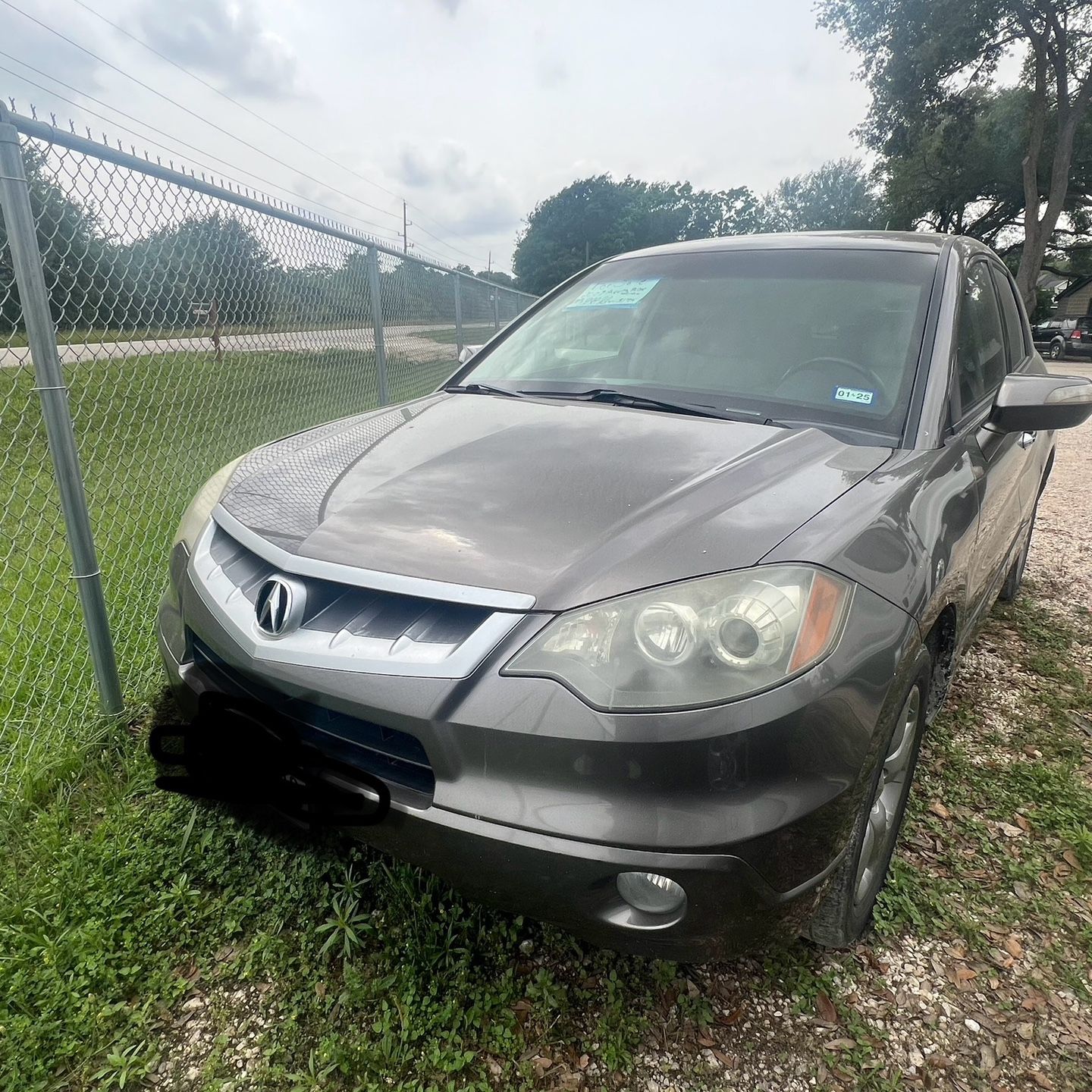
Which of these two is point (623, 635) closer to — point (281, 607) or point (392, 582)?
point (392, 582)

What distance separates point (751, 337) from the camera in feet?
7.59

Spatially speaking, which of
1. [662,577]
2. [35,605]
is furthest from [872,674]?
[35,605]

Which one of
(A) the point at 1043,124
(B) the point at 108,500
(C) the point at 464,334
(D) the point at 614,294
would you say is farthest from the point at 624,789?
(A) the point at 1043,124

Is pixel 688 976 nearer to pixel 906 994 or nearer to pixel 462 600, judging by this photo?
pixel 906 994

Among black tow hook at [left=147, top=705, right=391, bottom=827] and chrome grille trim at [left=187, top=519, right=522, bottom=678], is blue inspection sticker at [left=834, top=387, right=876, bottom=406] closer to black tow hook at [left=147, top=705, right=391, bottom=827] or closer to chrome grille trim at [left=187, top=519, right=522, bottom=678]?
chrome grille trim at [left=187, top=519, right=522, bottom=678]

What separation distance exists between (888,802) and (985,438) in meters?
1.15

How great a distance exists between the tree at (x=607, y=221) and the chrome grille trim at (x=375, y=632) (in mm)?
62266

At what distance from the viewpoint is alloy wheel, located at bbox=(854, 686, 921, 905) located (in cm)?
162

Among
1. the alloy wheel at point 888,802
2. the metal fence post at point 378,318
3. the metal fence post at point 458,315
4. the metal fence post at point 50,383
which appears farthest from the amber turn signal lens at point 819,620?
the metal fence post at point 458,315

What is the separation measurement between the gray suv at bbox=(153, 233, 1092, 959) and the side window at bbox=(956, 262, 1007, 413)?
0.08 meters

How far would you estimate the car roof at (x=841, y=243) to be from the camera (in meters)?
2.40

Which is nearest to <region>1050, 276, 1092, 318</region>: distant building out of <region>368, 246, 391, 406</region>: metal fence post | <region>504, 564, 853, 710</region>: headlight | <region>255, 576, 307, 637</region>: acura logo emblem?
<region>368, 246, 391, 406</region>: metal fence post

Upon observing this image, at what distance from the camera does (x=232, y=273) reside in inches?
143

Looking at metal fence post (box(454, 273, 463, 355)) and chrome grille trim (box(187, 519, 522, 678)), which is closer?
chrome grille trim (box(187, 519, 522, 678))
